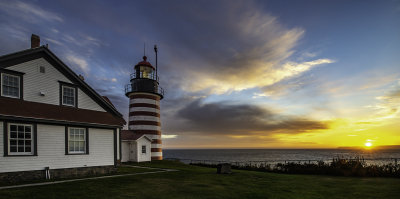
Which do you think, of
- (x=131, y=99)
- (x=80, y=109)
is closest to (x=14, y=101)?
(x=80, y=109)

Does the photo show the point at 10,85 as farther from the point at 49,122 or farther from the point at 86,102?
the point at 86,102

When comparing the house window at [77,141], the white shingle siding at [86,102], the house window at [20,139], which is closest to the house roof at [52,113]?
the white shingle siding at [86,102]

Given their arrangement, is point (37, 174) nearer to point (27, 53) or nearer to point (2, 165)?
point (2, 165)

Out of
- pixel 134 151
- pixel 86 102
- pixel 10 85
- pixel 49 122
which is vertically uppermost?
pixel 10 85

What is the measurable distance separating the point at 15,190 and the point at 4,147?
342cm

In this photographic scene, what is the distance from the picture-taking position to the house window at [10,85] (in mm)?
15266

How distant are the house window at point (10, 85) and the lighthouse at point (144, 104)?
1870cm

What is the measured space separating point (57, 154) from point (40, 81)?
15.0ft

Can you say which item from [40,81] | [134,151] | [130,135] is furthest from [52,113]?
[130,135]

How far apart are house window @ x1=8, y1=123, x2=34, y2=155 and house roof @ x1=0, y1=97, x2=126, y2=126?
792 mm

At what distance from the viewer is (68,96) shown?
732 inches

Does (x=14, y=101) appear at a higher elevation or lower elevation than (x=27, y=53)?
lower

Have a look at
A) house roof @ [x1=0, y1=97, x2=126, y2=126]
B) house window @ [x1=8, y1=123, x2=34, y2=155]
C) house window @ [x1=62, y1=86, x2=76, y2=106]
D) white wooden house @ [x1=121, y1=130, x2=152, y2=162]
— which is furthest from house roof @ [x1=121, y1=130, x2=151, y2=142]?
house window @ [x1=8, y1=123, x2=34, y2=155]

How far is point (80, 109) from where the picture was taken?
19016 mm
